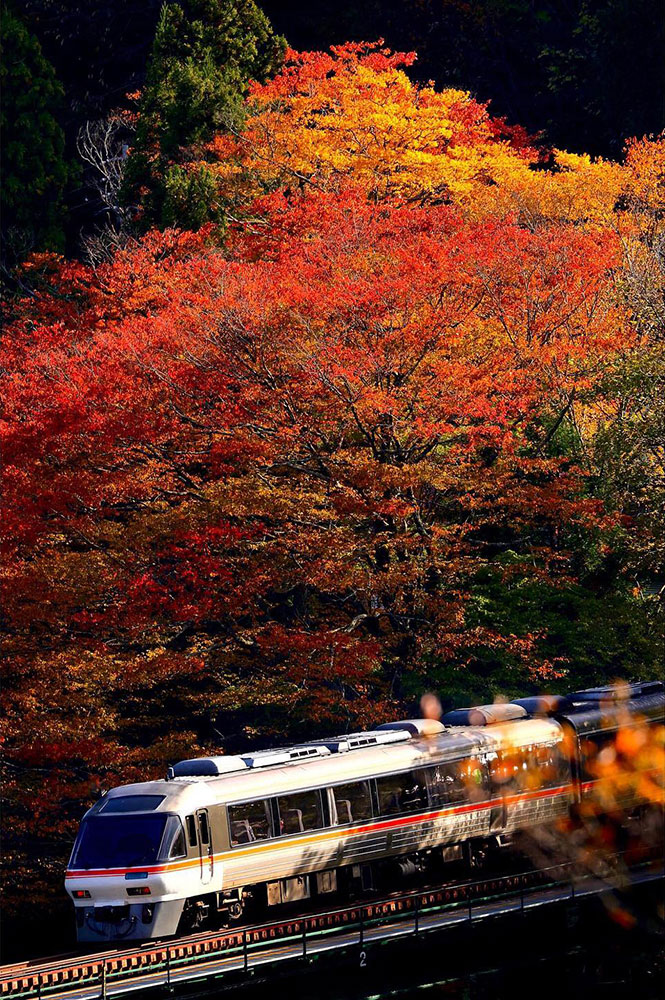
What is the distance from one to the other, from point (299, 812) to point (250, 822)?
943mm

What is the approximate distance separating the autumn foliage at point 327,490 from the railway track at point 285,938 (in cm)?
628

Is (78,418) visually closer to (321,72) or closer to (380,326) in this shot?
(380,326)

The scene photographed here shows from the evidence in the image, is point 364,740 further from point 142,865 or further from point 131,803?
point 142,865

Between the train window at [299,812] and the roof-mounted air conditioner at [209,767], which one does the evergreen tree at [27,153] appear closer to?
the roof-mounted air conditioner at [209,767]

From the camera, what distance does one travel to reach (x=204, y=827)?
21.0 meters

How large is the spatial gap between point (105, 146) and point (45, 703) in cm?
2987

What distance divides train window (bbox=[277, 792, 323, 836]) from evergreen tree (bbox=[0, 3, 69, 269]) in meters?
35.5

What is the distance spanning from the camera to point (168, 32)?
160 feet

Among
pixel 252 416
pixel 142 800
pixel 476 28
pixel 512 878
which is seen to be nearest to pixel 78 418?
pixel 252 416

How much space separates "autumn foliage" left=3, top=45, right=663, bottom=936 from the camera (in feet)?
96.2

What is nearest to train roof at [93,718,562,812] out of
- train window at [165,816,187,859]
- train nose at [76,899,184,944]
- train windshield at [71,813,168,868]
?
train window at [165,816,187,859]

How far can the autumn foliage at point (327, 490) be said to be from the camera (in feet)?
96.2

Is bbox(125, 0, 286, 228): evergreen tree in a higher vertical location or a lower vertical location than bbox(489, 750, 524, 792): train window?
higher

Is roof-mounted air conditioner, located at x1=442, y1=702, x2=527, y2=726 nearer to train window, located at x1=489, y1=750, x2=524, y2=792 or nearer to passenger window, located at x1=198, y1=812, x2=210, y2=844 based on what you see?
train window, located at x1=489, y1=750, x2=524, y2=792
